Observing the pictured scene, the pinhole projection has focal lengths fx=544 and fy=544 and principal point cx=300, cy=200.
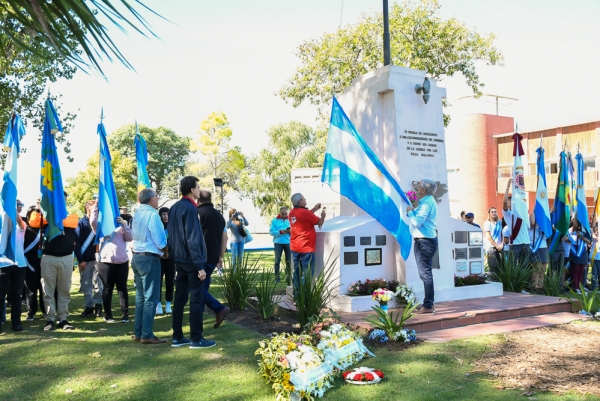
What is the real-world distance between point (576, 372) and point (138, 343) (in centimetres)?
468

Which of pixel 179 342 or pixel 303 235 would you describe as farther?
pixel 303 235

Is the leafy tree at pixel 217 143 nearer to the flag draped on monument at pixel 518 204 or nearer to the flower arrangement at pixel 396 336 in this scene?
the flag draped on monument at pixel 518 204

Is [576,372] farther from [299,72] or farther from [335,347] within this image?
[299,72]

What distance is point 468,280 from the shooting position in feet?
30.2

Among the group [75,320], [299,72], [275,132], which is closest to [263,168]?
[275,132]

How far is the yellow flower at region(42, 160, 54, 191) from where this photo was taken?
280 inches

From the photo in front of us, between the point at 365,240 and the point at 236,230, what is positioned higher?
the point at 236,230

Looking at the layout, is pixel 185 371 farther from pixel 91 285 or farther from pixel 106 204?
pixel 91 285

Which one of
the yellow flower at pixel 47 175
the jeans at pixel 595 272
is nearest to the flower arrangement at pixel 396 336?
the yellow flower at pixel 47 175

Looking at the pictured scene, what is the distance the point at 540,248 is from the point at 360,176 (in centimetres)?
499

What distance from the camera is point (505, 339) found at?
6426 mm

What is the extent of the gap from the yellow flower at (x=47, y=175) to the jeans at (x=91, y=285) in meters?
1.70

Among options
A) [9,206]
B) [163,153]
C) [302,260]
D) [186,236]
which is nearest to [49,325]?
[9,206]

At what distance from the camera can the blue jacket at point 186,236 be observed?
19.6ft
